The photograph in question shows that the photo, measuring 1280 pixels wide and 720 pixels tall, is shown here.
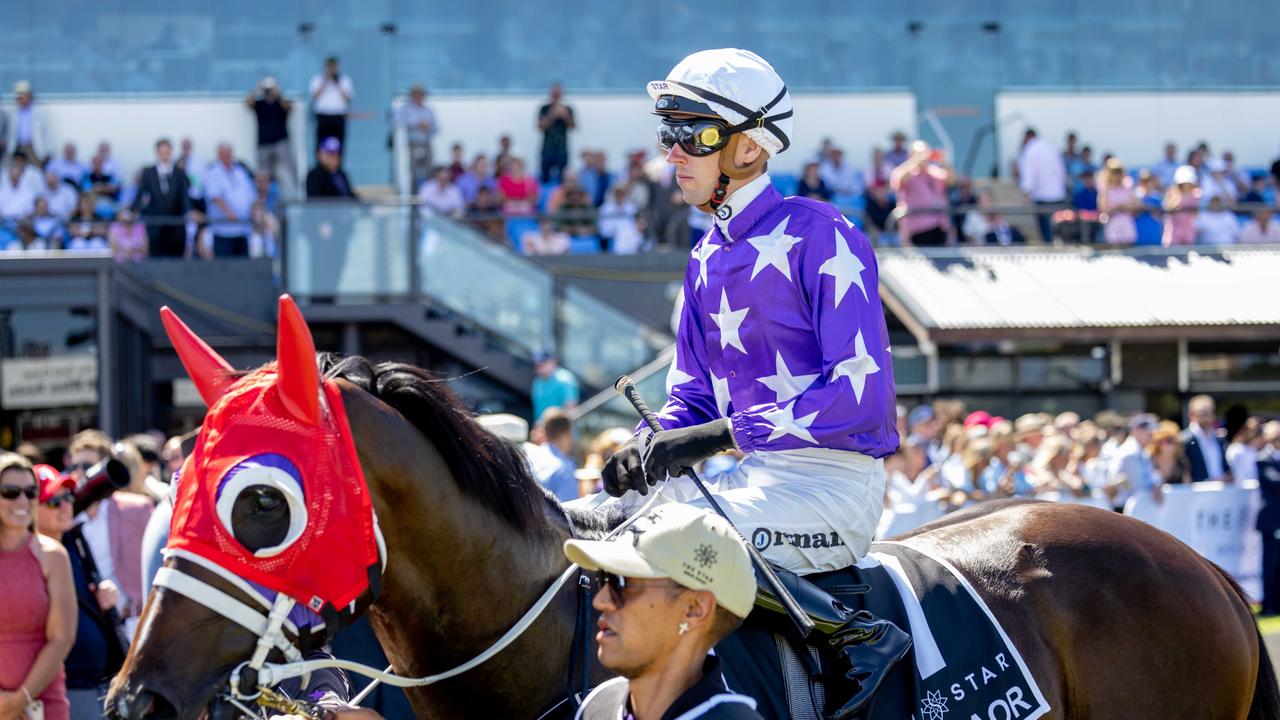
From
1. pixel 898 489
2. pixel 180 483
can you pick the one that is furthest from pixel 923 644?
pixel 898 489

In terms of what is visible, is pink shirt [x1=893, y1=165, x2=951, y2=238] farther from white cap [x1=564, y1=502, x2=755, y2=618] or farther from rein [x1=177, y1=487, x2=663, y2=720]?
white cap [x1=564, y1=502, x2=755, y2=618]

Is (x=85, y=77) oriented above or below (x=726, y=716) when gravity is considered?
above

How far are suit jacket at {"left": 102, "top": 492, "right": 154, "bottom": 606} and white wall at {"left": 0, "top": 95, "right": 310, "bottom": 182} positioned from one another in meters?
12.7

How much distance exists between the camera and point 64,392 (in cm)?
1556

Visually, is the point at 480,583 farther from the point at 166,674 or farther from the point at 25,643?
the point at 25,643

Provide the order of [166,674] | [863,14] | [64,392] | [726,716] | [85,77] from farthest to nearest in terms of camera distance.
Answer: [863,14] → [85,77] → [64,392] → [166,674] → [726,716]

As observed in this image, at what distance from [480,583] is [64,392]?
1341cm

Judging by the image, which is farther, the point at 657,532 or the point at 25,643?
the point at 25,643

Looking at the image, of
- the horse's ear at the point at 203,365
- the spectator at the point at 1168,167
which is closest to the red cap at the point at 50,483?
the horse's ear at the point at 203,365

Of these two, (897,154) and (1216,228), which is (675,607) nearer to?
(1216,228)

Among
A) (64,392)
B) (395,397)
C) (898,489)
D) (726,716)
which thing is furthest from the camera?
(64,392)

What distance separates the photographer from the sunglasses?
3566 mm

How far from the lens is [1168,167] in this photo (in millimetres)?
20969

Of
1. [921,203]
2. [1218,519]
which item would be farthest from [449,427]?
[921,203]
